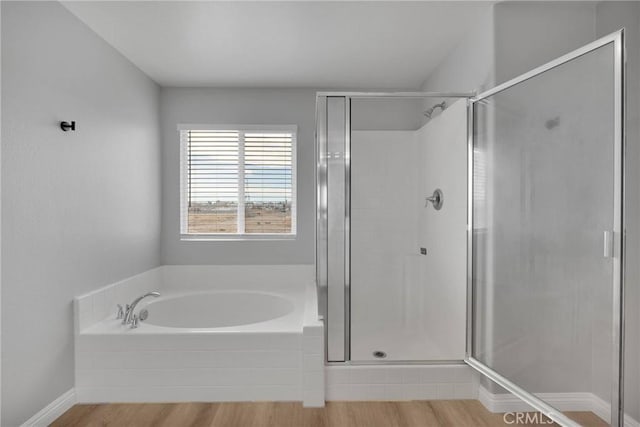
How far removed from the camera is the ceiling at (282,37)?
2.26 metres

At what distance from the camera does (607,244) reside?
1.55m

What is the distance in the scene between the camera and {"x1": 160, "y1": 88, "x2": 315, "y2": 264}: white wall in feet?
12.2

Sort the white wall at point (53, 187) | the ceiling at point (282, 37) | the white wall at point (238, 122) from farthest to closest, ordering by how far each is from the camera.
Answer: the white wall at point (238, 122)
the ceiling at point (282, 37)
the white wall at point (53, 187)

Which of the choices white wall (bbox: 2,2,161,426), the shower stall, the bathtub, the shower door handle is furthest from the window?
the shower door handle

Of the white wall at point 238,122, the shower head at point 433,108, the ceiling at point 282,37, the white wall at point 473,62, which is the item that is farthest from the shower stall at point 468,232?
the white wall at point 238,122

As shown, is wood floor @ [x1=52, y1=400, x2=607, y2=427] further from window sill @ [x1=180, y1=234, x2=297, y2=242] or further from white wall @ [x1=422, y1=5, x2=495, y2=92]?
white wall @ [x1=422, y1=5, x2=495, y2=92]

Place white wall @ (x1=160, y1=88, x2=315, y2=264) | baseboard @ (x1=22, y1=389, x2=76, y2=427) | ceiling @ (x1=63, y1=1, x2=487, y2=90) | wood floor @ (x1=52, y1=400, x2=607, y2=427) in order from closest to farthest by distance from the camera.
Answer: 1. baseboard @ (x1=22, y1=389, x2=76, y2=427)
2. wood floor @ (x1=52, y1=400, x2=607, y2=427)
3. ceiling @ (x1=63, y1=1, x2=487, y2=90)
4. white wall @ (x1=160, y1=88, x2=315, y2=264)

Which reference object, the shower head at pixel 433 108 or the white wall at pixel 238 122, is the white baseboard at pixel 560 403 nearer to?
the shower head at pixel 433 108

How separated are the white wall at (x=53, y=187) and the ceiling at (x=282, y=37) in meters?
0.27

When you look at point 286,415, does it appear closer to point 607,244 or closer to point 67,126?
point 607,244

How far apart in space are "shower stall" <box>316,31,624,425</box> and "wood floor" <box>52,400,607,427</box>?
0.79 ft

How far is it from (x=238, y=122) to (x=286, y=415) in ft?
8.64

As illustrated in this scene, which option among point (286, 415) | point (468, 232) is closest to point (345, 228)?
point (468, 232)

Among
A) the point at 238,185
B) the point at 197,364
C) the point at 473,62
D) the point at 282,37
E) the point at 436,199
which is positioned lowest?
the point at 197,364
